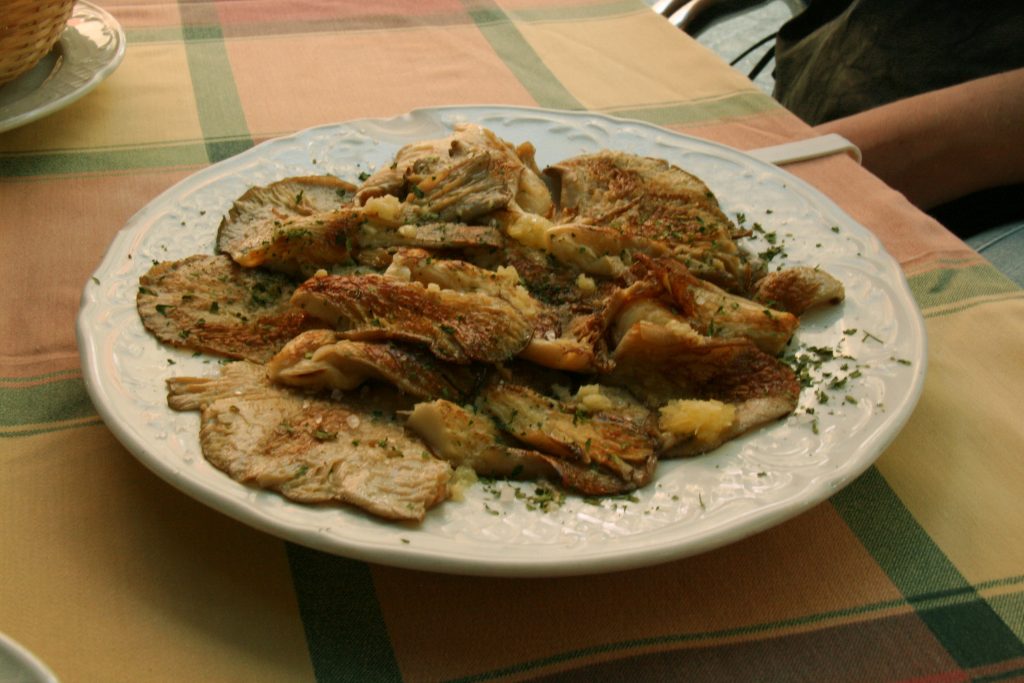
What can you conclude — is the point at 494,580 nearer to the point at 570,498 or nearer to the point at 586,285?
the point at 570,498

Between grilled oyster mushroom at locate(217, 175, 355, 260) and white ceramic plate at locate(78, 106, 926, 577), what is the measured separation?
5 cm

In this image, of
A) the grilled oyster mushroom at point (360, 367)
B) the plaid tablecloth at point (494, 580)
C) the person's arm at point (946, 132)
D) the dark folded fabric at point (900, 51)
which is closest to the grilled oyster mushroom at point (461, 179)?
the grilled oyster mushroom at point (360, 367)

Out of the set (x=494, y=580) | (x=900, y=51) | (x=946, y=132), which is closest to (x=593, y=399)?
(x=494, y=580)

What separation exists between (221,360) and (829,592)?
931mm

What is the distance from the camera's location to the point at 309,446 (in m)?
1.20

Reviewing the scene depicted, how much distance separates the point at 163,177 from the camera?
2.02 metres

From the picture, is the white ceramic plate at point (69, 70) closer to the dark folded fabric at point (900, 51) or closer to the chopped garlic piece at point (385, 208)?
the chopped garlic piece at point (385, 208)

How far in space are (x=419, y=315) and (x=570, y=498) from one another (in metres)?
0.37

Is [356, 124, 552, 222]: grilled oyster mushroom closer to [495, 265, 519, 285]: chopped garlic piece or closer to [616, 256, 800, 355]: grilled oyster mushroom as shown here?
[495, 265, 519, 285]: chopped garlic piece

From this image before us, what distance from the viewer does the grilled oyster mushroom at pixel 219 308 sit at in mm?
1411

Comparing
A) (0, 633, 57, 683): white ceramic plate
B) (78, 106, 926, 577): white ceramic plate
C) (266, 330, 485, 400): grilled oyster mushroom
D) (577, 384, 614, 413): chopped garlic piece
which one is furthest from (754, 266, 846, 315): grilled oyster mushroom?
(0, 633, 57, 683): white ceramic plate

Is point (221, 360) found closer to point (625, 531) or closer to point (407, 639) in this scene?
point (407, 639)

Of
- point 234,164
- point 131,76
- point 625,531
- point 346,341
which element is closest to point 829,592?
point 625,531

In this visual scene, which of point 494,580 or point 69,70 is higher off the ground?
point 69,70
